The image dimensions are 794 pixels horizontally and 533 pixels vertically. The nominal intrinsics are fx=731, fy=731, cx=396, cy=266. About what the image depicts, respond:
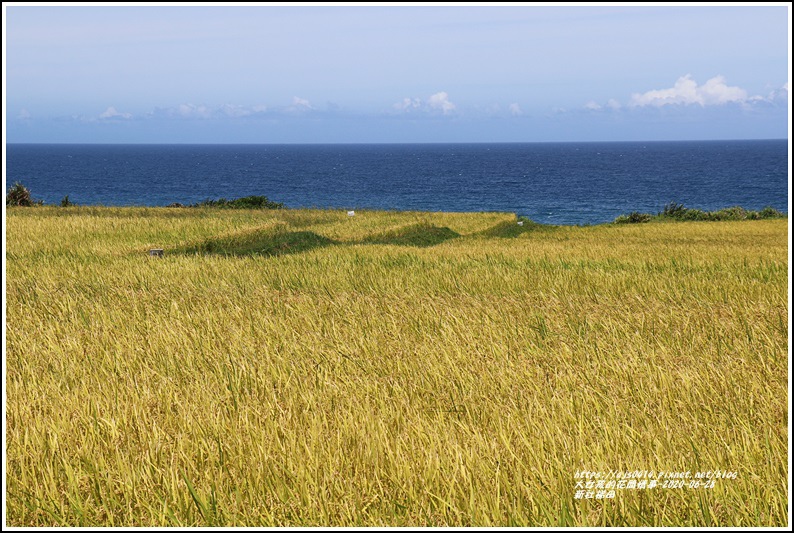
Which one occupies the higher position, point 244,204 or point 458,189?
point 458,189

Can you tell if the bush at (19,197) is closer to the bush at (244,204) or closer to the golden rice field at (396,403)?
the bush at (244,204)

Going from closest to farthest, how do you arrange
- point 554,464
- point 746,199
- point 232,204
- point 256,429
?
point 554,464, point 256,429, point 232,204, point 746,199

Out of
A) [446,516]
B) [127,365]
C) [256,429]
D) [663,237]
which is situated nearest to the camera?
[446,516]

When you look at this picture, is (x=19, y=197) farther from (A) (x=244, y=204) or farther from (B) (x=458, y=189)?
(B) (x=458, y=189)

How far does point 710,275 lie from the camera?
1289cm

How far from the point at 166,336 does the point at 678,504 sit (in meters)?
5.27

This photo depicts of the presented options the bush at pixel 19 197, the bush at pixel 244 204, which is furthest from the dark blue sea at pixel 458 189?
the bush at pixel 19 197

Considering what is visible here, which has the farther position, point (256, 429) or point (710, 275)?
point (710, 275)

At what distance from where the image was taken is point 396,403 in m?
5.04

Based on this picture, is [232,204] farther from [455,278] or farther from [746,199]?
[746,199]

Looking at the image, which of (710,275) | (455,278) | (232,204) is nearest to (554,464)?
(455,278)

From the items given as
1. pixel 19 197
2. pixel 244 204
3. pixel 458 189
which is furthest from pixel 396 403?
pixel 458 189

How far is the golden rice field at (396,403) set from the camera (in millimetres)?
3508

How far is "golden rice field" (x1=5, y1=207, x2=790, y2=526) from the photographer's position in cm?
351
